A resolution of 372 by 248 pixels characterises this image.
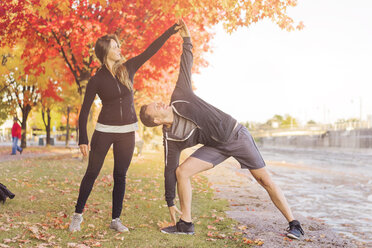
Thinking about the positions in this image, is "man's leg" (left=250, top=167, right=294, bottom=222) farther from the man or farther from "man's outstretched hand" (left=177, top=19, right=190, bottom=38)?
"man's outstretched hand" (left=177, top=19, right=190, bottom=38)

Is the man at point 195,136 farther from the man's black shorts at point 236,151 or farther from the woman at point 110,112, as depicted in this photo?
the woman at point 110,112

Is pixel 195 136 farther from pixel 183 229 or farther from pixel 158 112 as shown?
pixel 183 229

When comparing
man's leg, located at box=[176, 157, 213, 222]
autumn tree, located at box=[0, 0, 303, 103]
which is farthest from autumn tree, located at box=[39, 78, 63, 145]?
man's leg, located at box=[176, 157, 213, 222]

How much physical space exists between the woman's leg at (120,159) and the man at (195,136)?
323 millimetres

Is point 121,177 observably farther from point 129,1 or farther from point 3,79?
point 3,79

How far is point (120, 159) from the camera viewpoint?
4801 millimetres

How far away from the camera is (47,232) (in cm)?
468

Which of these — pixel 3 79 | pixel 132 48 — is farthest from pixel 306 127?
pixel 132 48

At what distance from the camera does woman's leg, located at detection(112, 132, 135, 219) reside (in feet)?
15.5

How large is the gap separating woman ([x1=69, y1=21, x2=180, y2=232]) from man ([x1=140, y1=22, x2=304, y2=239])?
267 mm

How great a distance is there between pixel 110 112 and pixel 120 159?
1.94ft

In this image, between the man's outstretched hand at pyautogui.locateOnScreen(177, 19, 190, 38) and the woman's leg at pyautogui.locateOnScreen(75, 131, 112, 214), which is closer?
the woman's leg at pyautogui.locateOnScreen(75, 131, 112, 214)

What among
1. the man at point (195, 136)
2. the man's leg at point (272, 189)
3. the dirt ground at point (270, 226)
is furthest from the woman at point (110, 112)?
the dirt ground at point (270, 226)

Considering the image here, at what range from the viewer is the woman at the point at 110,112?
4.66 metres
